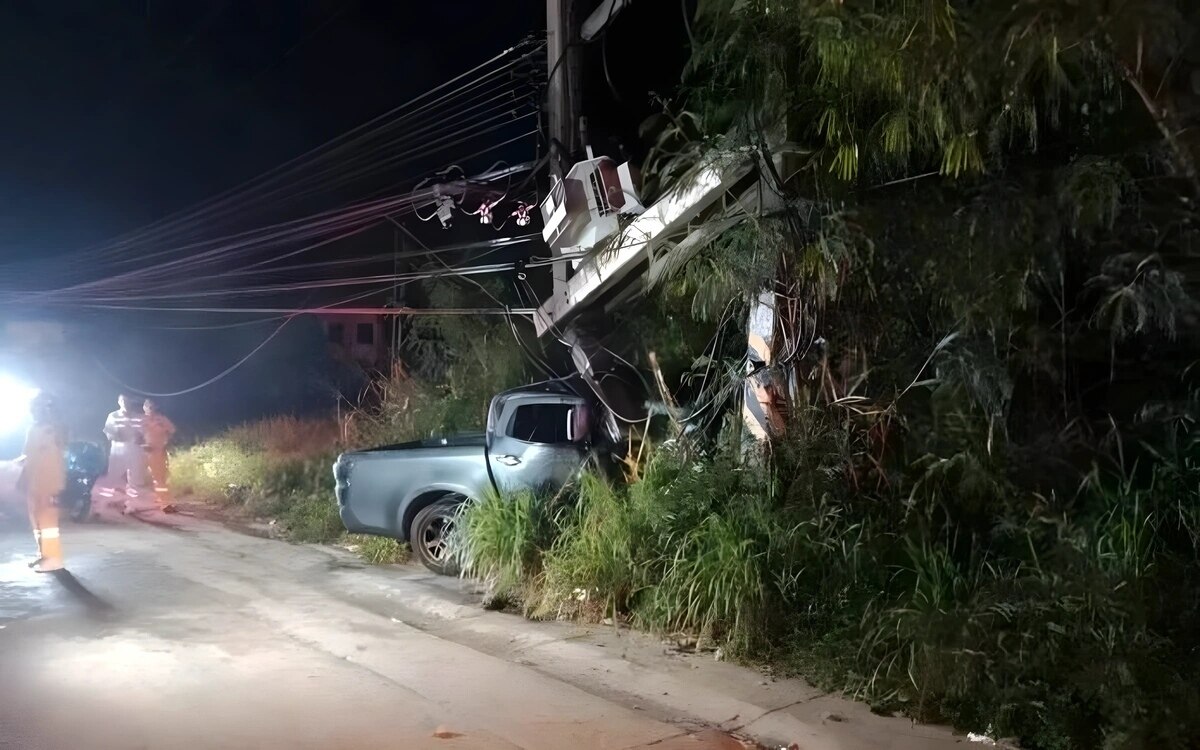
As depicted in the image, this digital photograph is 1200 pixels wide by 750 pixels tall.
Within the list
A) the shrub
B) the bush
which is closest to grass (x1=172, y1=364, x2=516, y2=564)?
the bush

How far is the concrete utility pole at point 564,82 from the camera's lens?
10.5m

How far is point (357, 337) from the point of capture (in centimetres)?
2777

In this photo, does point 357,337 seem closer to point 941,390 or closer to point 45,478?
point 45,478

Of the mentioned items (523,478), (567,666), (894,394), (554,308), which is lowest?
(567,666)

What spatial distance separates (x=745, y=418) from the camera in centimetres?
824

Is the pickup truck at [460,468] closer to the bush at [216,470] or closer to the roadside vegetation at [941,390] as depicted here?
the roadside vegetation at [941,390]

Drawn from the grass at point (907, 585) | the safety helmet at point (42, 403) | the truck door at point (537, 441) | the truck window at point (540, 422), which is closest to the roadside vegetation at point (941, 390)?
the grass at point (907, 585)

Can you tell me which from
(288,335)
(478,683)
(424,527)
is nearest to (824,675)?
(478,683)

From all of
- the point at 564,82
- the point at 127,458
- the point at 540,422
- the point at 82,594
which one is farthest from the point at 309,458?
the point at 564,82

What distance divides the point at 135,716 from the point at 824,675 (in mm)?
4073

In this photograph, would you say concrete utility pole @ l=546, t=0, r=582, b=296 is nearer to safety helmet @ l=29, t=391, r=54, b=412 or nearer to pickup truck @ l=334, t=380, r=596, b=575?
pickup truck @ l=334, t=380, r=596, b=575

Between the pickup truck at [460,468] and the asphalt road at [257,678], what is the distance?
801 mm

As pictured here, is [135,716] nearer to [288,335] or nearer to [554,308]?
[554,308]

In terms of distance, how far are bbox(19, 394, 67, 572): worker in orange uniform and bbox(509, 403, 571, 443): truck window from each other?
192 inches
